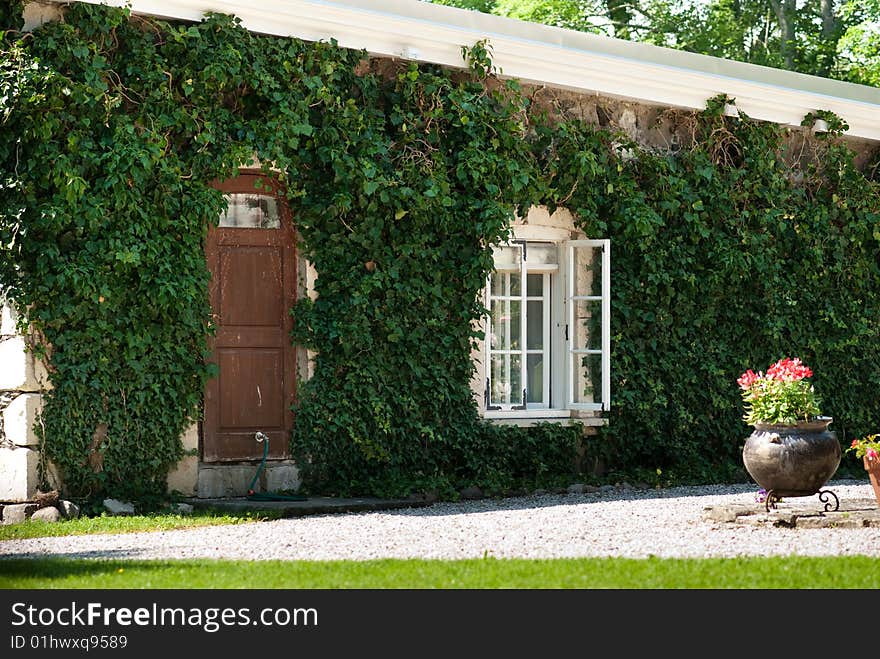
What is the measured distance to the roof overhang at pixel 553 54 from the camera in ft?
33.2

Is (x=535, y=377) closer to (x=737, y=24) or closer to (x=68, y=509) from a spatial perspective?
(x=68, y=509)

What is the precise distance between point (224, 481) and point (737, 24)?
1672 cm

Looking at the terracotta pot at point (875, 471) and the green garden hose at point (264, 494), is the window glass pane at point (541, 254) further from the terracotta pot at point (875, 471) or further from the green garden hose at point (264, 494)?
the terracotta pot at point (875, 471)

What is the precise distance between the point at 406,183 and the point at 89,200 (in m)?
2.57

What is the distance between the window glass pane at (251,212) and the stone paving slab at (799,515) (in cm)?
385

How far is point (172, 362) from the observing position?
9.72 meters

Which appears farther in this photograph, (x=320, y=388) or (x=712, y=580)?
(x=320, y=388)

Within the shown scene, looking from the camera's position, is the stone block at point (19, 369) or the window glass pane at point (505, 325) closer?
the stone block at point (19, 369)

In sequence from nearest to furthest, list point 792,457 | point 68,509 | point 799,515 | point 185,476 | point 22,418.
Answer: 1. point 799,515
2. point 792,457
3. point 68,509
4. point 22,418
5. point 185,476

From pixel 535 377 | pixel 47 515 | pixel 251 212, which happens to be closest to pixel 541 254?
pixel 535 377

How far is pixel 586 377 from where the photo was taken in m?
11.9

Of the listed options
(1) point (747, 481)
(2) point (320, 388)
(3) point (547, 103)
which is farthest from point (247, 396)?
(1) point (747, 481)

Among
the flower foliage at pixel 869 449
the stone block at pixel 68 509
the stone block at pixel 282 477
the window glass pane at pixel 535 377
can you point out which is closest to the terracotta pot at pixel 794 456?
the flower foliage at pixel 869 449

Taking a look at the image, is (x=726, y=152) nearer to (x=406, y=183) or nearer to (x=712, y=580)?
(x=406, y=183)
